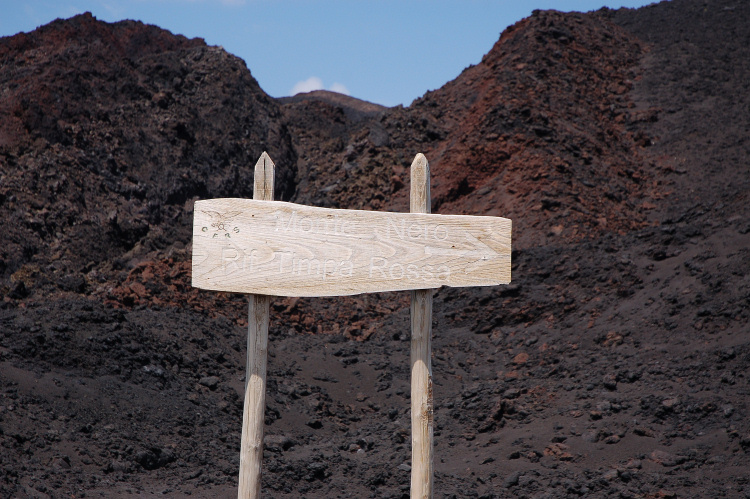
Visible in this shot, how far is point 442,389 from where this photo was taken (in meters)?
8.51

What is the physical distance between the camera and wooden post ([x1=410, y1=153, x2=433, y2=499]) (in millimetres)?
3658

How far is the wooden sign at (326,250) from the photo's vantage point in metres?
3.59

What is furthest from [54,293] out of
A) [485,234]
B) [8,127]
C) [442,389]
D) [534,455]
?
[485,234]

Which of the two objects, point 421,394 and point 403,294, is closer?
point 421,394

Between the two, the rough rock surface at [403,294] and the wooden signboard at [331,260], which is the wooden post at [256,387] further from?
the rough rock surface at [403,294]

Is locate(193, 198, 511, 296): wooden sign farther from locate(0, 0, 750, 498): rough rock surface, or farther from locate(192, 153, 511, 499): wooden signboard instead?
locate(0, 0, 750, 498): rough rock surface

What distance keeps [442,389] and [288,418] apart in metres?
2.02

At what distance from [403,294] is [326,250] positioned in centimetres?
898

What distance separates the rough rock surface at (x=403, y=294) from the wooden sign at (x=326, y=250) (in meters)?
2.42

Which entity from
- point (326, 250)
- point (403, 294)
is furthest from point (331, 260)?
point (403, 294)

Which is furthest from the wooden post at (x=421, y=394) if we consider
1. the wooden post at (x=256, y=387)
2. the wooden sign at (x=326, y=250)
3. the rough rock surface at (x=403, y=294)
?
the rough rock surface at (x=403, y=294)

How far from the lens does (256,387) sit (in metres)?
3.67

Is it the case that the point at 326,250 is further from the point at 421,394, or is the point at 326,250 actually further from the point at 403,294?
the point at 403,294

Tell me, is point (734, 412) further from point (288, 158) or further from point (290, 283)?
point (288, 158)
